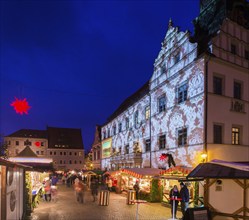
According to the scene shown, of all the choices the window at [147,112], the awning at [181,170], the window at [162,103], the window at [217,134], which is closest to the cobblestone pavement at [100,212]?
the awning at [181,170]

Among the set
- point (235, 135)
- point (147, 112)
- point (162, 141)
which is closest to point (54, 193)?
point (162, 141)

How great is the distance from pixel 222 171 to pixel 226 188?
1077 millimetres

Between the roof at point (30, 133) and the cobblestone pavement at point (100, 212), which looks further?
the roof at point (30, 133)

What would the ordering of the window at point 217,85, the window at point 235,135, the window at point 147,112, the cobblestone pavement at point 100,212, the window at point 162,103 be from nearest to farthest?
1. the cobblestone pavement at point 100,212
2. the window at point 217,85
3. the window at point 235,135
4. the window at point 162,103
5. the window at point 147,112

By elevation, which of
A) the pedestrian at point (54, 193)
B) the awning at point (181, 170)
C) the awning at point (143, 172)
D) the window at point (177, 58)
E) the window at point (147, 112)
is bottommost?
the pedestrian at point (54, 193)

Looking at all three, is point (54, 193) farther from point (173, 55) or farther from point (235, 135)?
point (173, 55)

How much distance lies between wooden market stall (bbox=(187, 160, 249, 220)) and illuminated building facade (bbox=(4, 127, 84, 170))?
6836 centimetres

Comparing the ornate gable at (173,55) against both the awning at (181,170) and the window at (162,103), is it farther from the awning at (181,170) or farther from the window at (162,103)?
the awning at (181,170)

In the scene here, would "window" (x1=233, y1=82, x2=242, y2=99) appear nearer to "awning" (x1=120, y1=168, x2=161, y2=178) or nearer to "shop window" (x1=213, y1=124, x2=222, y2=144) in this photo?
"shop window" (x1=213, y1=124, x2=222, y2=144)

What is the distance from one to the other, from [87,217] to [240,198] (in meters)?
8.49

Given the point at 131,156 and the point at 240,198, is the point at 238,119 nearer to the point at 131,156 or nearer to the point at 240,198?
the point at 240,198

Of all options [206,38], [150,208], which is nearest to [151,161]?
[150,208]

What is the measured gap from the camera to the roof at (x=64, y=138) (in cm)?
8012

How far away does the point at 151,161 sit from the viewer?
28.6 meters
